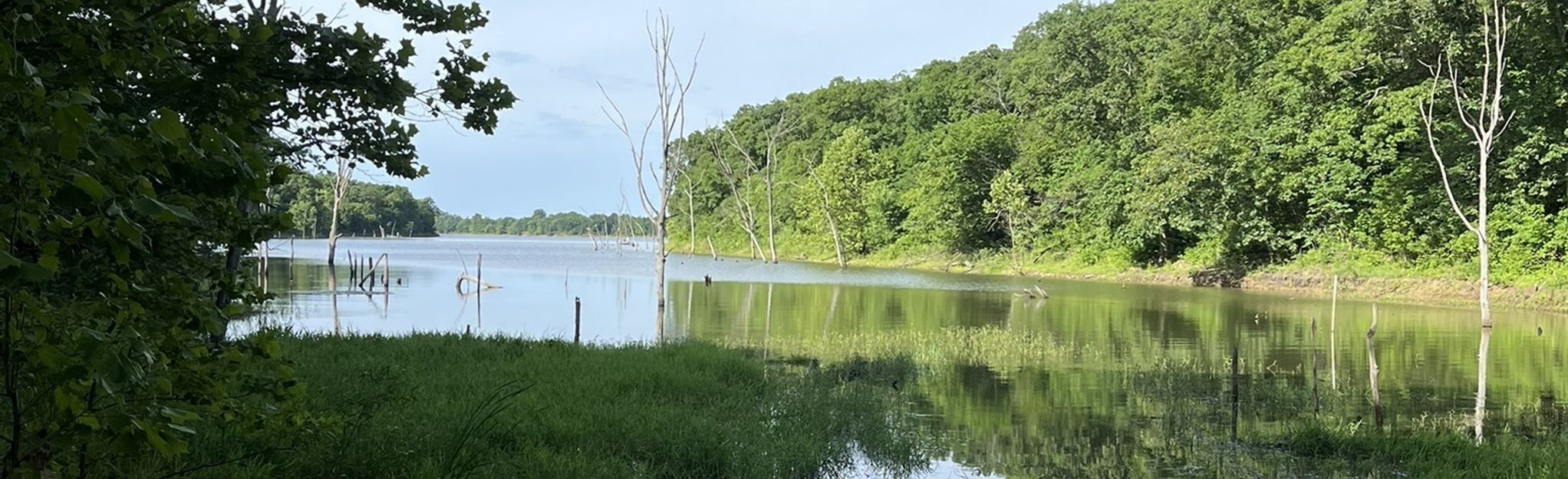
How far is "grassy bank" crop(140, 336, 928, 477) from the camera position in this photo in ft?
18.3

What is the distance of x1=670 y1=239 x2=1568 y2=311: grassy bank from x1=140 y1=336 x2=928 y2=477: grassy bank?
22.0 meters

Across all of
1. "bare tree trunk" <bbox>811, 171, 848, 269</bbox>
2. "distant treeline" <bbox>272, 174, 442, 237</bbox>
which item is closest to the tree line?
"bare tree trunk" <bbox>811, 171, 848, 269</bbox>

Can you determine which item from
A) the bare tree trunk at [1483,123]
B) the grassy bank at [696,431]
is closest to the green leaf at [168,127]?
the grassy bank at [696,431]

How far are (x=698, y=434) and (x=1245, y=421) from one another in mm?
6735

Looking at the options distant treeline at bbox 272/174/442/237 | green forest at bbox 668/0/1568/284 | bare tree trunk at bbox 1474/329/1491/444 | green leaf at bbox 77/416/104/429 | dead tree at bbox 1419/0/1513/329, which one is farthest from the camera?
distant treeline at bbox 272/174/442/237

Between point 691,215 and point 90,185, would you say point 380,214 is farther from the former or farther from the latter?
point 90,185

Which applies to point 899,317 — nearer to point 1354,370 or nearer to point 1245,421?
point 1354,370

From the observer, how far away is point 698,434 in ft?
25.8

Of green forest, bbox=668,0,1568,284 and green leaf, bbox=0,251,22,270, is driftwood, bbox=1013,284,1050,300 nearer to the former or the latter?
green forest, bbox=668,0,1568,284

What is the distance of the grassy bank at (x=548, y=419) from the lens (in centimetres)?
558

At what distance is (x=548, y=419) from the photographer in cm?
768

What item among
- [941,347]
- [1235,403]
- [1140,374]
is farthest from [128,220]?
[941,347]

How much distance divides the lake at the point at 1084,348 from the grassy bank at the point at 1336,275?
2.04m

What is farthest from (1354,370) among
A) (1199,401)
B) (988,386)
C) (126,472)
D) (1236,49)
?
(1236,49)
